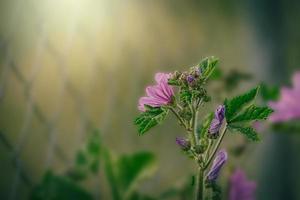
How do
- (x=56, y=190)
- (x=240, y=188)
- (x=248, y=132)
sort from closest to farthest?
(x=248, y=132)
(x=240, y=188)
(x=56, y=190)

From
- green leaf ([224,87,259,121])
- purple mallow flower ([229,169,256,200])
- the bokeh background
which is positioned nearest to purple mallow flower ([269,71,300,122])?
purple mallow flower ([229,169,256,200])

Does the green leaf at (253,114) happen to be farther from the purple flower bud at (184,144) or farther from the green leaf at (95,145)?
the green leaf at (95,145)

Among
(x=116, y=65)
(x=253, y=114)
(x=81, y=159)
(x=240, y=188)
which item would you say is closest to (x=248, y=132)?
(x=253, y=114)

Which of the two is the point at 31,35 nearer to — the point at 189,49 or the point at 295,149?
the point at 189,49

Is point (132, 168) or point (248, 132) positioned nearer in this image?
point (248, 132)

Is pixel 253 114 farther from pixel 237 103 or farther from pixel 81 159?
pixel 81 159

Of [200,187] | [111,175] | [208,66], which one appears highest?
[111,175]

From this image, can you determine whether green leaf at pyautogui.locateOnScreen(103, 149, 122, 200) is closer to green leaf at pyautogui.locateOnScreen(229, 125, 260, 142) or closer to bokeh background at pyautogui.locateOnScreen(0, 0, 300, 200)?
bokeh background at pyautogui.locateOnScreen(0, 0, 300, 200)

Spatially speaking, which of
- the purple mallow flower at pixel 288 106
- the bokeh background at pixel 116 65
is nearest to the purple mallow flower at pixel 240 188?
the purple mallow flower at pixel 288 106
